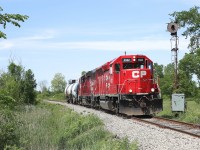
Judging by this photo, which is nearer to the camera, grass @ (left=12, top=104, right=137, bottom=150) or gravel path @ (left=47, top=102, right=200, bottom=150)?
gravel path @ (left=47, top=102, right=200, bottom=150)

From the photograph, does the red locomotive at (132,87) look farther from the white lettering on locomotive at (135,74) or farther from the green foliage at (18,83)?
the green foliage at (18,83)

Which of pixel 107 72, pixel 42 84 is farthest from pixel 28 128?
pixel 42 84

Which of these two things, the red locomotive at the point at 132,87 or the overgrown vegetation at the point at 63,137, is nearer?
the overgrown vegetation at the point at 63,137

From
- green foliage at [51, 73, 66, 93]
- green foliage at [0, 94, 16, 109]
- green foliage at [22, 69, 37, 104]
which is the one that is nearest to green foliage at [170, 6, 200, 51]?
green foliage at [22, 69, 37, 104]

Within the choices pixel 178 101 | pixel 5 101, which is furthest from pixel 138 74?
pixel 5 101

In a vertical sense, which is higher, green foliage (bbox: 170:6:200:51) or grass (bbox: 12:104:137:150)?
green foliage (bbox: 170:6:200:51)

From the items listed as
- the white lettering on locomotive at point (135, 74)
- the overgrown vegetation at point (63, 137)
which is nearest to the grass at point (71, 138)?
the overgrown vegetation at point (63, 137)

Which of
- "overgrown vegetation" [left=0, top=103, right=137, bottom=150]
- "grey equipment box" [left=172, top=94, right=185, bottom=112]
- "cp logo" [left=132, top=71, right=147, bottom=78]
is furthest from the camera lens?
"cp logo" [left=132, top=71, right=147, bottom=78]

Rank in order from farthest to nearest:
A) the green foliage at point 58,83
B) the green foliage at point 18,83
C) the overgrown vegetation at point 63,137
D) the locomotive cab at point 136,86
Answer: the green foliage at point 58,83
the green foliage at point 18,83
the locomotive cab at point 136,86
the overgrown vegetation at point 63,137

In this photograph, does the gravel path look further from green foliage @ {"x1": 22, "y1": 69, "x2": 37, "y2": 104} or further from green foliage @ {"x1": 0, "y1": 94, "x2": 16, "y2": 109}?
green foliage @ {"x1": 22, "y1": 69, "x2": 37, "y2": 104}

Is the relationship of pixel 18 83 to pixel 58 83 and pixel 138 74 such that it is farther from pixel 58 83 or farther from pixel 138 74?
pixel 58 83

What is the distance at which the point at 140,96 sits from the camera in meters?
23.4

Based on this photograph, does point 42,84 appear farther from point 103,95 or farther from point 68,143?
point 68,143

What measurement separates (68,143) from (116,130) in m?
2.92
